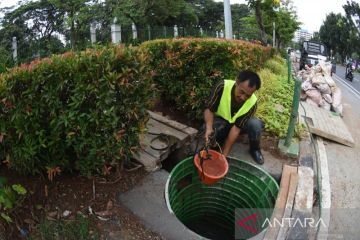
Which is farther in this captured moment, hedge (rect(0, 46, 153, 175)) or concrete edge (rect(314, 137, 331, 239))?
concrete edge (rect(314, 137, 331, 239))

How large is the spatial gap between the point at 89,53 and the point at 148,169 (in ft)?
4.75

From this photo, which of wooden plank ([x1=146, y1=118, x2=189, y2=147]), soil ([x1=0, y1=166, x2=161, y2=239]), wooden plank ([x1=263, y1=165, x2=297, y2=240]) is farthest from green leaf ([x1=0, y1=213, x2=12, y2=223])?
wooden plank ([x1=263, y1=165, x2=297, y2=240])

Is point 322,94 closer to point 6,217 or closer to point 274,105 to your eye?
point 274,105

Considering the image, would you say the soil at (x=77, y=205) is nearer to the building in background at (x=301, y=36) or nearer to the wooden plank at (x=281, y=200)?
the wooden plank at (x=281, y=200)

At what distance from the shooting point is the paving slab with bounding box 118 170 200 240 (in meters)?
3.04

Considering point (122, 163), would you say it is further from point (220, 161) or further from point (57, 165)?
point (220, 161)

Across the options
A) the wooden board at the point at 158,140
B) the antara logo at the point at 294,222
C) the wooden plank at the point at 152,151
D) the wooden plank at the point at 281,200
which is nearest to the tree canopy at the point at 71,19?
the wooden board at the point at 158,140

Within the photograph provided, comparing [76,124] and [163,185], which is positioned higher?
[76,124]

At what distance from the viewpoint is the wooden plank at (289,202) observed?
328cm

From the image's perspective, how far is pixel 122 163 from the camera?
3.47 m

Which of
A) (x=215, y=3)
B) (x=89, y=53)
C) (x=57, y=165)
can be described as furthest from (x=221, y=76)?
(x=215, y=3)

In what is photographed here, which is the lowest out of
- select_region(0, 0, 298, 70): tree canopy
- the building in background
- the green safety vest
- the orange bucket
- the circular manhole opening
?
the circular manhole opening

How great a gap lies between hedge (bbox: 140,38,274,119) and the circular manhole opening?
1.27 metres

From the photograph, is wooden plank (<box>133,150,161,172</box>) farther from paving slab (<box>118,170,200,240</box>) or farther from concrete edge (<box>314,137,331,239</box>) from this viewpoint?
concrete edge (<box>314,137,331,239</box>)
